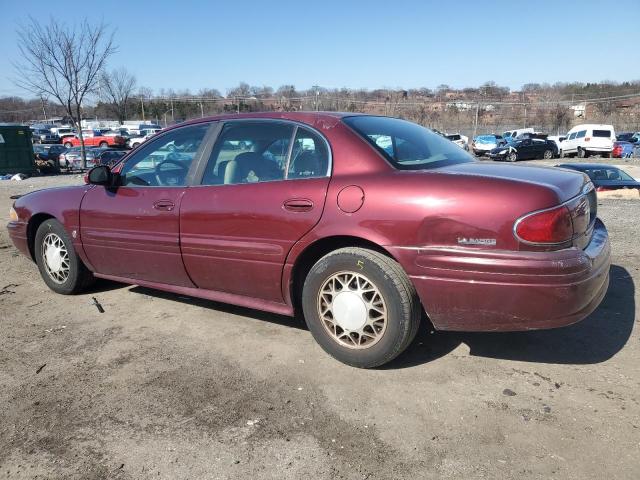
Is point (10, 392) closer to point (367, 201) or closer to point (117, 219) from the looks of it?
point (117, 219)

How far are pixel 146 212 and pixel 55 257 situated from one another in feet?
4.70

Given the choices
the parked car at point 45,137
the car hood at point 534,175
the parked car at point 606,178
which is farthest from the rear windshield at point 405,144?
the parked car at point 45,137

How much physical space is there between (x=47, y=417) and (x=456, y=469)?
Answer: 2079 millimetres

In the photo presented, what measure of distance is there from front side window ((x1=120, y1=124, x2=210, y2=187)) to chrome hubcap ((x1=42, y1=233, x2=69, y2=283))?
1039 mm

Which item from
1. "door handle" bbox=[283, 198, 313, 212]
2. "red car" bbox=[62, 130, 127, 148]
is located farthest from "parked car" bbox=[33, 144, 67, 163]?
"door handle" bbox=[283, 198, 313, 212]

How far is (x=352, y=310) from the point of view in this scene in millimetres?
3031

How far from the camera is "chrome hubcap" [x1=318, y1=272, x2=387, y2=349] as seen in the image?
297 centimetres

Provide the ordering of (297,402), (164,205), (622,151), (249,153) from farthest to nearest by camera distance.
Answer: (622,151) < (164,205) < (249,153) < (297,402)

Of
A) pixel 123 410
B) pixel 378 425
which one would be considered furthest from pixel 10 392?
pixel 378 425

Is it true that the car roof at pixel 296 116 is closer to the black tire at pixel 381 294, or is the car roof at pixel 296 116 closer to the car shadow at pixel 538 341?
the black tire at pixel 381 294

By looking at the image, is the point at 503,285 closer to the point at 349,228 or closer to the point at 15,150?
the point at 349,228

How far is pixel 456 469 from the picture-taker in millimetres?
2186

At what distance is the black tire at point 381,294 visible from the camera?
9.37 ft

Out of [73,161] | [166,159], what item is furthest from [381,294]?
[73,161]
